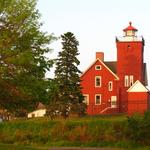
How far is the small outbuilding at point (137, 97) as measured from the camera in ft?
255

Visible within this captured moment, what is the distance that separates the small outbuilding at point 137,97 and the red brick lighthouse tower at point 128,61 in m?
3.38

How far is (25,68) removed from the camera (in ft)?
99.0

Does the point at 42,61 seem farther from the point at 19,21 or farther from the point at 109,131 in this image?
the point at 109,131

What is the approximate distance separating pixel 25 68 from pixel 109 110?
174 ft

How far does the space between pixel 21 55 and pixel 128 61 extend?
183 ft

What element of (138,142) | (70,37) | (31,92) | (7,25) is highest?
(70,37)

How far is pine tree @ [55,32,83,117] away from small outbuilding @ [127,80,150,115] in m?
13.1

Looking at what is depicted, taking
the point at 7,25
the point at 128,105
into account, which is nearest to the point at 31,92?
the point at 7,25

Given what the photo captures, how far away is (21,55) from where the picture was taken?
29188 mm

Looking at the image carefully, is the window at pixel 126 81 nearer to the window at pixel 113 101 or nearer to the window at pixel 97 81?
the window at pixel 113 101

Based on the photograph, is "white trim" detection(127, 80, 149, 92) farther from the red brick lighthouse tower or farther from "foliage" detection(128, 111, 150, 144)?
"foliage" detection(128, 111, 150, 144)

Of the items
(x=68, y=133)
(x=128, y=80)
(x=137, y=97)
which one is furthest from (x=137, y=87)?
(x=68, y=133)

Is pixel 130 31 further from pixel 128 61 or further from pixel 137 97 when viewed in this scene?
pixel 137 97

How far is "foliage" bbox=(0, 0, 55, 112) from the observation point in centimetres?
2914
